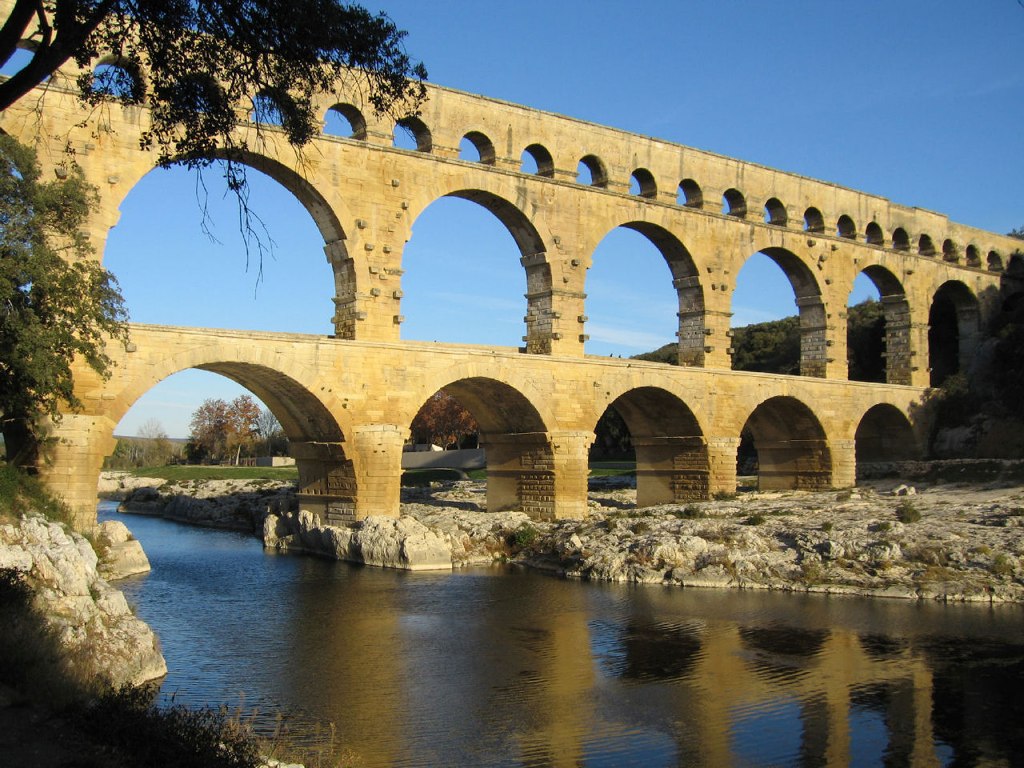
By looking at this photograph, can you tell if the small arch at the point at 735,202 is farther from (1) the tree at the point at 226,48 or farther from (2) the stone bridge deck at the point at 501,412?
(1) the tree at the point at 226,48

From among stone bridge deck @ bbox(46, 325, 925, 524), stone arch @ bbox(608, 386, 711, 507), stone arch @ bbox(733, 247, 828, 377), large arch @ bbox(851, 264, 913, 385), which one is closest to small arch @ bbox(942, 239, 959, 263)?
large arch @ bbox(851, 264, 913, 385)

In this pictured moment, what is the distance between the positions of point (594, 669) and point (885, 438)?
28.7 metres

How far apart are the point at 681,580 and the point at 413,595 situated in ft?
18.5

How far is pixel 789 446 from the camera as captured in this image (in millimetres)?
35500

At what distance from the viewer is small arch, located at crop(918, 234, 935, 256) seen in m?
40.1

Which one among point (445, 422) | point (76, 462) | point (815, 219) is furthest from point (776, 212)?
point (445, 422)

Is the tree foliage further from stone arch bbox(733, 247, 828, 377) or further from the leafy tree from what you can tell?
stone arch bbox(733, 247, 828, 377)

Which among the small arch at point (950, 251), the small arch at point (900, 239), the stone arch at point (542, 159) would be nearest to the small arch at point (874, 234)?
the small arch at point (900, 239)

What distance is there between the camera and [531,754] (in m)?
10.3

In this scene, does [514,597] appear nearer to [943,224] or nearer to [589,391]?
[589,391]

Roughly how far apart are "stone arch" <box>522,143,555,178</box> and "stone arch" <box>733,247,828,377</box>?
989 cm

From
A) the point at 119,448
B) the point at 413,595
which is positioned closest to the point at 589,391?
the point at 413,595

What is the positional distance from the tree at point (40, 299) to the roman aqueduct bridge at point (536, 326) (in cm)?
101

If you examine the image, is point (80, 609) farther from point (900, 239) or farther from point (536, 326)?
point (900, 239)
